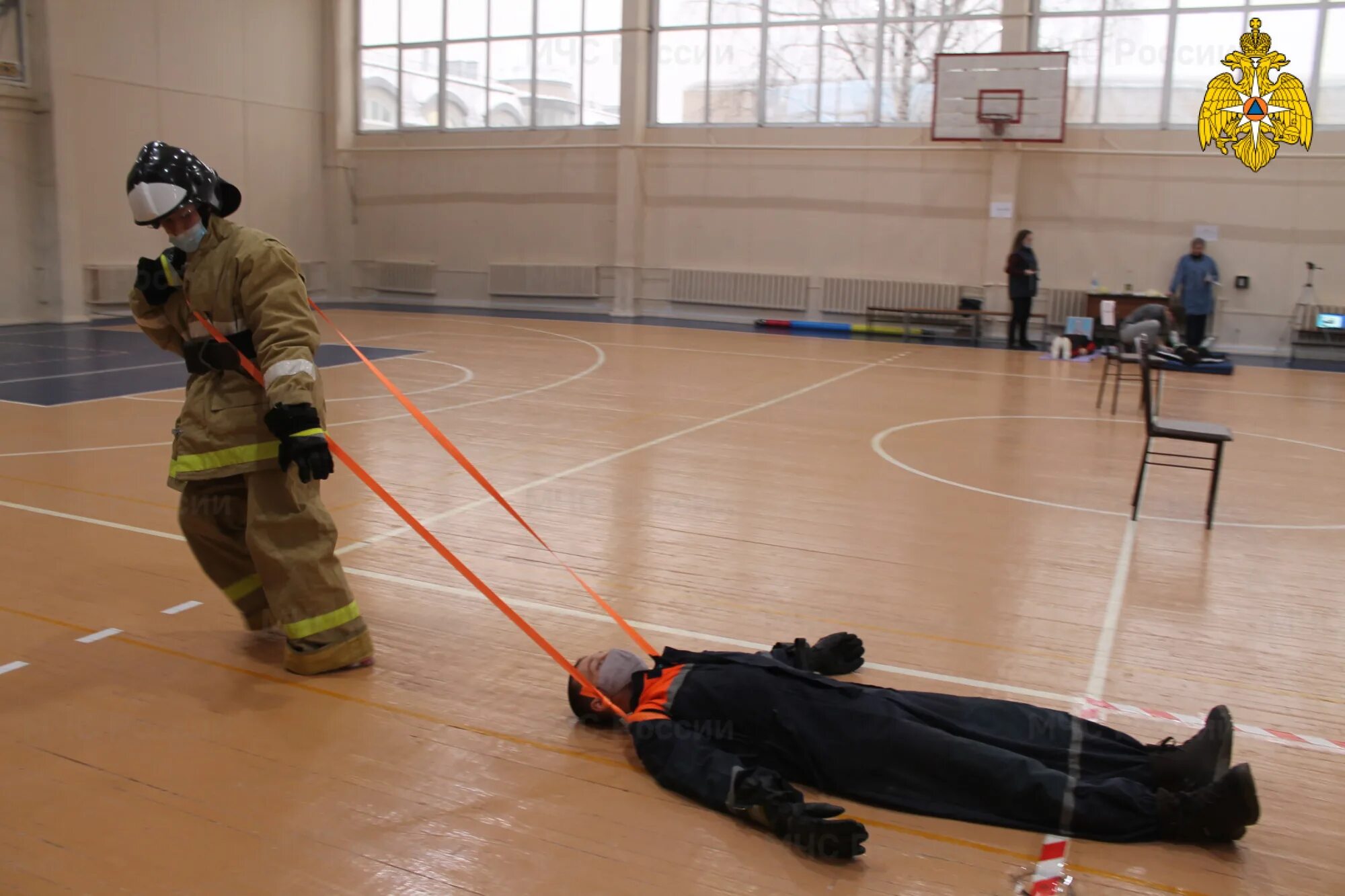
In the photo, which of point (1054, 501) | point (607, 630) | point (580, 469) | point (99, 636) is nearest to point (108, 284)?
point (580, 469)

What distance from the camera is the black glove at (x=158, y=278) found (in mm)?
3939

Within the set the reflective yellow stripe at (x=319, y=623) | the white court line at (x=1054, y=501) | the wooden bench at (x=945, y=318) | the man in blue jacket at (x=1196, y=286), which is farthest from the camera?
the wooden bench at (x=945, y=318)

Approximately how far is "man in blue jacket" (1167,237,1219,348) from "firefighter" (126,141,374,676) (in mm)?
15558

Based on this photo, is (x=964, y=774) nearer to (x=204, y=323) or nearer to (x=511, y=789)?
(x=511, y=789)

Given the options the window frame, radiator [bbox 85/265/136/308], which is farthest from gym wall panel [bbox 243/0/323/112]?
radiator [bbox 85/265/136/308]

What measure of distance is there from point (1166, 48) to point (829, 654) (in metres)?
16.7

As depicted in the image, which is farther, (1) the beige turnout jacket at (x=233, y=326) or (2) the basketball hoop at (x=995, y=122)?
(2) the basketball hoop at (x=995, y=122)

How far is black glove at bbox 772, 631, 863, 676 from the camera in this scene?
395 cm

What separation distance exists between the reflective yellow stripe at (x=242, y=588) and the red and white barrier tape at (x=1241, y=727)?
3190 millimetres

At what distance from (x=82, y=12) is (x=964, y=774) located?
1960 centimetres

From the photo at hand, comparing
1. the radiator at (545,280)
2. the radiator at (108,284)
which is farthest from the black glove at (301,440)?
the radiator at (545,280)

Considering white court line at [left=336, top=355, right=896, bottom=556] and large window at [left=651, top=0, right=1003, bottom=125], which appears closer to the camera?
white court line at [left=336, top=355, right=896, bottom=556]

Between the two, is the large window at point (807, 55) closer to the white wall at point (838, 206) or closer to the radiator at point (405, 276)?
A: the white wall at point (838, 206)

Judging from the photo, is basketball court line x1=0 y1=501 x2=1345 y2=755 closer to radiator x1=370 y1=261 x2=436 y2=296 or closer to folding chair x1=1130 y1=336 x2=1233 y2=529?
folding chair x1=1130 y1=336 x2=1233 y2=529
